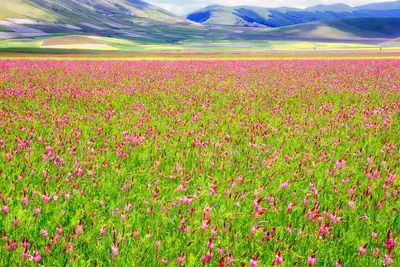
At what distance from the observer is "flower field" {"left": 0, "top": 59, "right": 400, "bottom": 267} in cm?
254

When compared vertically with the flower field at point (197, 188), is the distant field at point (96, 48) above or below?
above

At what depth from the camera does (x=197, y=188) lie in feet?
13.1

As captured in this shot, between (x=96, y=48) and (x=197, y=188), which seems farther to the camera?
(x=96, y=48)

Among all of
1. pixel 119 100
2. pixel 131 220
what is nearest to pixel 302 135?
pixel 131 220

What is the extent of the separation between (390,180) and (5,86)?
46.4 feet

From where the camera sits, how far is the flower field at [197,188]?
2.54m

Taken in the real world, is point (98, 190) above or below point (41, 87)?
Result: below

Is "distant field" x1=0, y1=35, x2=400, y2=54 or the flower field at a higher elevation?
"distant field" x1=0, y1=35, x2=400, y2=54

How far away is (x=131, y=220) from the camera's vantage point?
120 inches

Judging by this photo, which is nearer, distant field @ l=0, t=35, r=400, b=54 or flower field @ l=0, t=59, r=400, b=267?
flower field @ l=0, t=59, r=400, b=267

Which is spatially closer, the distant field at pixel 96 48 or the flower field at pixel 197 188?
the flower field at pixel 197 188

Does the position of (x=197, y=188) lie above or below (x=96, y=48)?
below

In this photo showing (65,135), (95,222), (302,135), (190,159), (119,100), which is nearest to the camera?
(95,222)

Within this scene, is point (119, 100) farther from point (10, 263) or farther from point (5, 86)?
point (10, 263)
